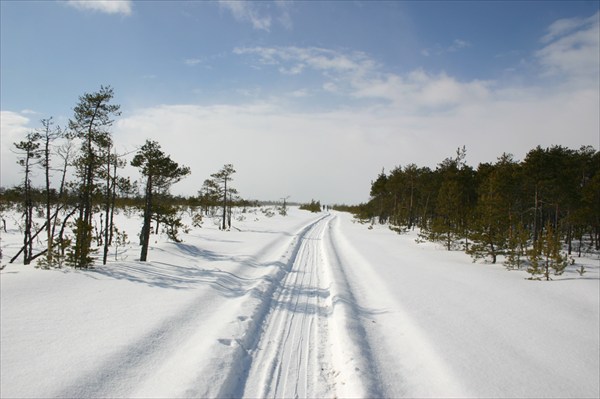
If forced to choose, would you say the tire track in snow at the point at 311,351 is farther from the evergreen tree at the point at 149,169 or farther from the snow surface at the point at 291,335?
the evergreen tree at the point at 149,169

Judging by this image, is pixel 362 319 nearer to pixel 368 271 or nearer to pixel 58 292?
pixel 368 271

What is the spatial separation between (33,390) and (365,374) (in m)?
5.60

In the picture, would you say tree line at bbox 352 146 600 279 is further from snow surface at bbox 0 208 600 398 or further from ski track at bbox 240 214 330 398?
ski track at bbox 240 214 330 398

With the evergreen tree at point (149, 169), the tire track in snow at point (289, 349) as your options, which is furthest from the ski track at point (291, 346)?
the evergreen tree at point (149, 169)

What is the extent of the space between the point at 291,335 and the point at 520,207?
24.9 m

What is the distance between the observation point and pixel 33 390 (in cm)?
495

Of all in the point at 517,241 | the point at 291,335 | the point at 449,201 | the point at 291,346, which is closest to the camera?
the point at 291,346

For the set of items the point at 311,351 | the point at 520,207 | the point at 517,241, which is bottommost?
the point at 311,351

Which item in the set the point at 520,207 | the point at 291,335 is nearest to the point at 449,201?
the point at 520,207

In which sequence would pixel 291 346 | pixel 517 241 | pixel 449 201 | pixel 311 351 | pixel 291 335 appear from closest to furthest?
1. pixel 311 351
2. pixel 291 346
3. pixel 291 335
4. pixel 517 241
5. pixel 449 201

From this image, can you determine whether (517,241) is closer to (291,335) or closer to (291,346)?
(291,335)

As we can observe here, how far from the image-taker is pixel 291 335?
292 inches

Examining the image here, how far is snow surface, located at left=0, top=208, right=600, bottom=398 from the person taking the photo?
539 centimetres

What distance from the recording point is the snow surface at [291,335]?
5395mm
